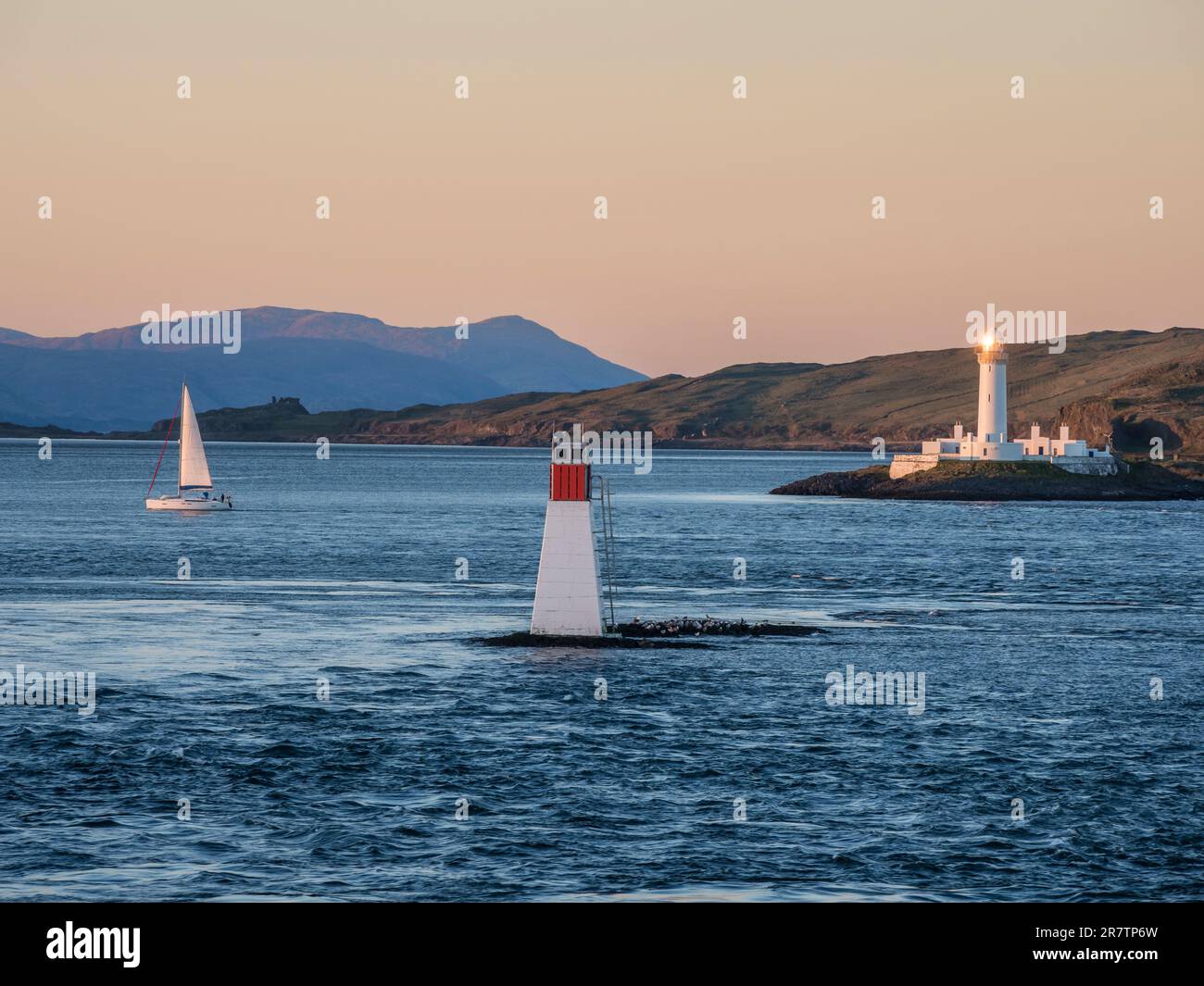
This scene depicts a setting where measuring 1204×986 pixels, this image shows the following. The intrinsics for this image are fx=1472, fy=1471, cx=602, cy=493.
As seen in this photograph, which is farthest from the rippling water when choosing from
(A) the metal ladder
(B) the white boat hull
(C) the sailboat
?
(B) the white boat hull

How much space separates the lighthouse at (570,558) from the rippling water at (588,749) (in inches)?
55.8

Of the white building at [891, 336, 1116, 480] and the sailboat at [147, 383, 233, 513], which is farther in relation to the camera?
the white building at [891, 336, 1116, 480]

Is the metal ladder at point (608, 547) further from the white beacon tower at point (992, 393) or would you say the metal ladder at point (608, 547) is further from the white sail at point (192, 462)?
the white beacon tower at point (992, 393)

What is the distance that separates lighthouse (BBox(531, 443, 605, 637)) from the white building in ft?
372

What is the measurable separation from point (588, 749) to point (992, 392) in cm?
12809

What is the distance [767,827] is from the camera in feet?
69.0

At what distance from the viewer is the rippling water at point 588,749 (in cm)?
1884

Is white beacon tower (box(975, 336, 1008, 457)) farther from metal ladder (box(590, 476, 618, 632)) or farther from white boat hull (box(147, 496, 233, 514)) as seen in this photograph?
metal ladder (box(590, 476, 618, 632))

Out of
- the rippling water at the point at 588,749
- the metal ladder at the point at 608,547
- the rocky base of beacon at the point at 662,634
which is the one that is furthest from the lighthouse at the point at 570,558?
the rippling water at the point at 588,749

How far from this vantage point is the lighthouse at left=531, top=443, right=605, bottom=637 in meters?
37.1
